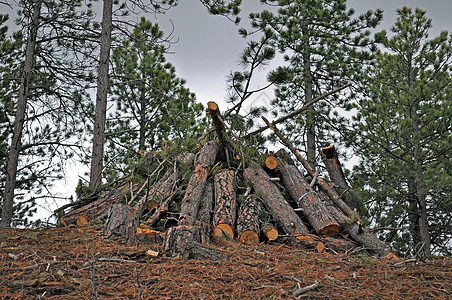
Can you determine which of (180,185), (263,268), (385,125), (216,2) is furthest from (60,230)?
(385,125)

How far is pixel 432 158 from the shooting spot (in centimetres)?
1263

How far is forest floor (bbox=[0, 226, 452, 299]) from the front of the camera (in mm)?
3369

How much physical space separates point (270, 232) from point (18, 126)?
21.5 feet

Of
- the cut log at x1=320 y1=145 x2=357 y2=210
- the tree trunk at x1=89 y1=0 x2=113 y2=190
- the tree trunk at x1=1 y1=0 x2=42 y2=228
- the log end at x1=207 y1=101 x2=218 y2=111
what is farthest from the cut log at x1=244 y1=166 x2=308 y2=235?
the tree trunk at x1=1 y1=0 x2=42 y2=228

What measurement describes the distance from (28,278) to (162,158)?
373 centimetres

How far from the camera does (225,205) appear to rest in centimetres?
575

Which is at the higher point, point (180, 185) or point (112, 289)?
point (180, 185)

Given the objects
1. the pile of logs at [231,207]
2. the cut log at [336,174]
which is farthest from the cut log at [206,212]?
the cut log at [336,174]

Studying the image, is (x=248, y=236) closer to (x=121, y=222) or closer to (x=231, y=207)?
(x=231, y=207)

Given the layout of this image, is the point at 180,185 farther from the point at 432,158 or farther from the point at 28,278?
the point at 432,158

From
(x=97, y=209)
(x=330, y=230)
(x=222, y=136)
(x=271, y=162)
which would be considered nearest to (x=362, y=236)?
(x=330, y=230)

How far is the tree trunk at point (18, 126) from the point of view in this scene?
8.69 m

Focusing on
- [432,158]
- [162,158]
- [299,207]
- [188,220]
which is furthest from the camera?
[432,158]

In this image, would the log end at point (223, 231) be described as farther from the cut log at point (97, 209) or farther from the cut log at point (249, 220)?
the cut log at point (97, 209)
